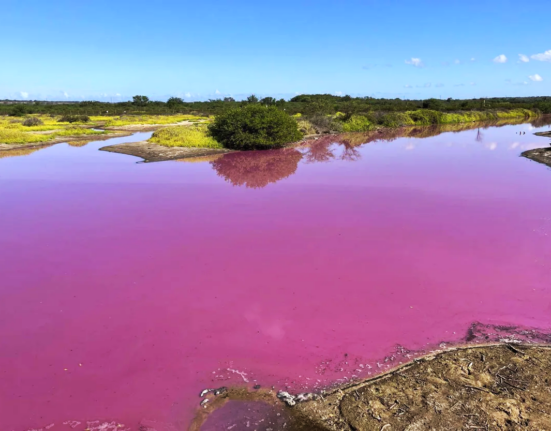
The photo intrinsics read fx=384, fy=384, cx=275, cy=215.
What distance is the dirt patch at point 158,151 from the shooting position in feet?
66.1

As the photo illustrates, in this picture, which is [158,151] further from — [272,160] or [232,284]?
[232,284]

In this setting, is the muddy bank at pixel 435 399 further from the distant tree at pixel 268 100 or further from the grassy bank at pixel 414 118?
the distant tree at pixel 268 100

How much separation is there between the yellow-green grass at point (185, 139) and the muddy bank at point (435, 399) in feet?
64.9

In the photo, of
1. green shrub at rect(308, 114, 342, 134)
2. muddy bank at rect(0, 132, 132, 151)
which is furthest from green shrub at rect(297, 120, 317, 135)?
muddy bank at rect(0, 132, 132, 151)

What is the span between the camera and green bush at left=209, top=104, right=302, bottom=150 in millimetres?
22531

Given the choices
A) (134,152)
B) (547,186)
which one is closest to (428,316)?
(547,186)

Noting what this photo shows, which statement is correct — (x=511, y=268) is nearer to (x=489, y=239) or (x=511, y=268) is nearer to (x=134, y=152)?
(x=489, y=239)

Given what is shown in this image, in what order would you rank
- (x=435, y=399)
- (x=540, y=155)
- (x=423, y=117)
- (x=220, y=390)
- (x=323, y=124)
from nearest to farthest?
(x=435, y=399)
(x=220, y=390)
(x=540, y=155)
(x=323, y=124)
(x=423, y=117)

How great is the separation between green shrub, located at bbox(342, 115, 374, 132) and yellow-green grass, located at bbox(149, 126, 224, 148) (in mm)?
15542

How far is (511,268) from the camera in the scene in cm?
709

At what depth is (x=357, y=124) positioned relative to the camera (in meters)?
37.1

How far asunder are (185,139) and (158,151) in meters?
2.34

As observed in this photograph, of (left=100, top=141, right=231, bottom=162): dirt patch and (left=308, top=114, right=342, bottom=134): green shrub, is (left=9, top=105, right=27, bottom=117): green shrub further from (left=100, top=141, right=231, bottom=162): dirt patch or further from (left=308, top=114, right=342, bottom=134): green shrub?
(left=308, top=114, right=342, bottom=134): green shrub

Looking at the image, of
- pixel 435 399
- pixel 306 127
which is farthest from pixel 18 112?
Result: pixel 435 399
